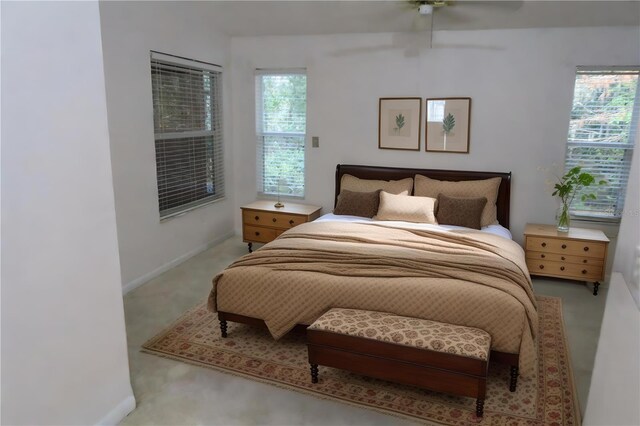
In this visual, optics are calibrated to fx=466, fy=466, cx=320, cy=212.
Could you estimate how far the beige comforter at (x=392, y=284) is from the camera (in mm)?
2717

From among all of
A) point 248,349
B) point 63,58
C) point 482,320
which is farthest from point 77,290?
point 482,320

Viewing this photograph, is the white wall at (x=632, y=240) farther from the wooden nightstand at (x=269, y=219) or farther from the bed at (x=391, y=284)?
the wooden nightstand at (x=269, y=219)

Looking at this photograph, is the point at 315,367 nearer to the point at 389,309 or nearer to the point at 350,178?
the point at 389,309

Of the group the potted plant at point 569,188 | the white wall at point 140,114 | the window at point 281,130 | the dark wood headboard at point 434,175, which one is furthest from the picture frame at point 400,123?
the white wall at point 140,114

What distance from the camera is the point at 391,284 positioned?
9.58 ft

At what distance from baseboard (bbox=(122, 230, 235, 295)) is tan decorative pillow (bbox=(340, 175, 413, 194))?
160 cm

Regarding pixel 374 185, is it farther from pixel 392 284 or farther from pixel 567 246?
pixel 392 284

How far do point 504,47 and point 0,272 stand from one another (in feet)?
14.5

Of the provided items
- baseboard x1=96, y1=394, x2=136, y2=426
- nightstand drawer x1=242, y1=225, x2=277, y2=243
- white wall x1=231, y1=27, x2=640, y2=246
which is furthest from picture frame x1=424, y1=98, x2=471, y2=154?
baseboard x1=96, y1=394, x2=136, y2=426

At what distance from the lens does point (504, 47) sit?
177 inches

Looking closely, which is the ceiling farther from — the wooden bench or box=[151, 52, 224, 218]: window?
the wooden bench

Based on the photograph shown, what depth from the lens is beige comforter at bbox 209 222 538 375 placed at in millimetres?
2717

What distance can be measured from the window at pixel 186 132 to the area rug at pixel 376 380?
160cm

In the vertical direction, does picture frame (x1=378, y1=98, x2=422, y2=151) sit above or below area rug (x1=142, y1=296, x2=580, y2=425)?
above
